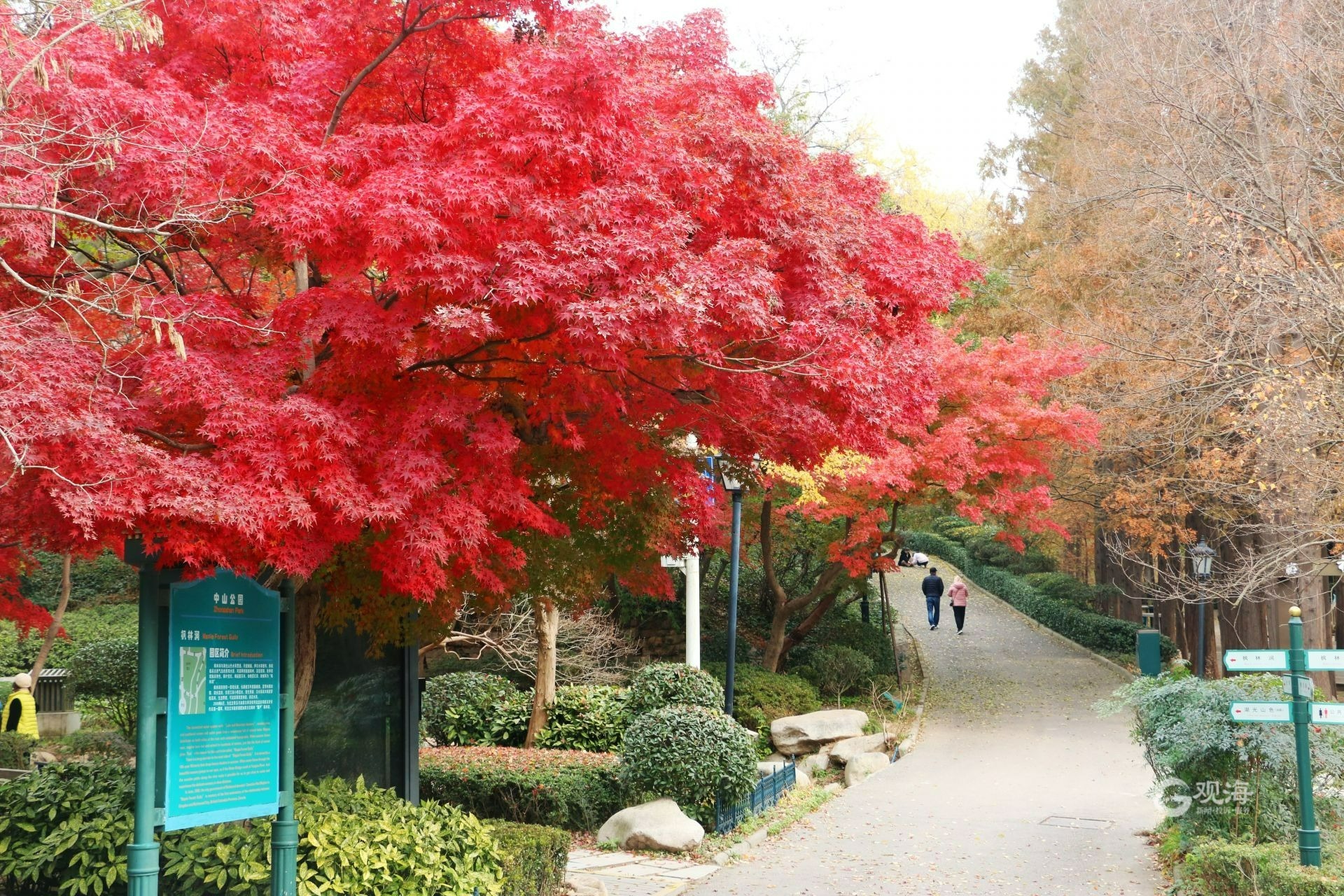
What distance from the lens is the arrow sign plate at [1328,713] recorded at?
315 inches

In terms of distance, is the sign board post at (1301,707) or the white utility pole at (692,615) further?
the white utility pole at (692,615)

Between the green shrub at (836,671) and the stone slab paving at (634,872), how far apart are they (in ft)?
33.4

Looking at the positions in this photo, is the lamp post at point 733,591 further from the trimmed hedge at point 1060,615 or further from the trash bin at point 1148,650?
the trimmed hedge at point 1060,615

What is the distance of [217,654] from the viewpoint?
20.0ft

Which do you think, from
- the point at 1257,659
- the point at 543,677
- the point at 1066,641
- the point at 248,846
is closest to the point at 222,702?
the point at 248,846

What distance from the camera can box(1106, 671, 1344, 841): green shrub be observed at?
927cm

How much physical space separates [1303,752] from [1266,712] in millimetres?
370

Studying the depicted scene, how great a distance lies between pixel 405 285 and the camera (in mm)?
5789

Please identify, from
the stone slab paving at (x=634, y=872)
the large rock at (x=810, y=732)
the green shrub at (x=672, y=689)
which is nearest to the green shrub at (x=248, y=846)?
the stone slab paving at (x=634, y=872)

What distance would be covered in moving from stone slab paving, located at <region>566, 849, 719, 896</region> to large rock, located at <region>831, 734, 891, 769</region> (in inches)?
217

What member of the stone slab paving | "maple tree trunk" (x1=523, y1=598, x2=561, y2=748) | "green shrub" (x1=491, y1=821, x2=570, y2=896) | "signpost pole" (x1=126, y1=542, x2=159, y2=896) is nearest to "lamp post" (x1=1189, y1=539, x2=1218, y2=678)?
"maple tree trunk" (x1=523, y1=598, x2=561, y2=748)

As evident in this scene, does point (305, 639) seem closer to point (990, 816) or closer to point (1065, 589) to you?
point (990, 816)

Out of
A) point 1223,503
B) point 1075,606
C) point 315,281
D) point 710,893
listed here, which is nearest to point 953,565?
point 1075,606

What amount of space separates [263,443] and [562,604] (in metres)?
3.89
